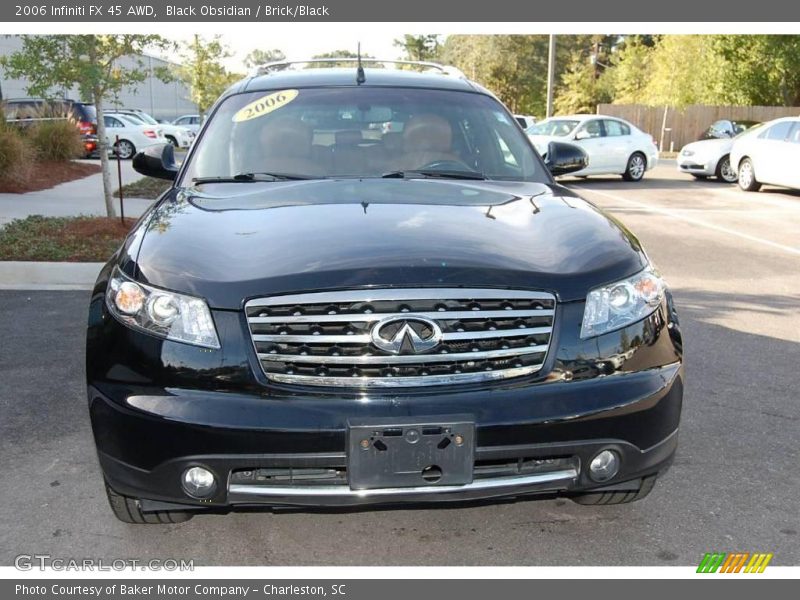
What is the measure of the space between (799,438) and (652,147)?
54.7 ft

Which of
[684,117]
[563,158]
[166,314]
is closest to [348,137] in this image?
[563,158]

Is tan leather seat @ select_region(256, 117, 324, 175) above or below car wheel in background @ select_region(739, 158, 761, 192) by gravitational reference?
above

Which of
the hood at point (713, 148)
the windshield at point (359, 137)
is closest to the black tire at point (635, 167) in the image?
the hood at point (713, 148)

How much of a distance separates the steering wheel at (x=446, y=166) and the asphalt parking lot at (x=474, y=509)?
64.8 inches

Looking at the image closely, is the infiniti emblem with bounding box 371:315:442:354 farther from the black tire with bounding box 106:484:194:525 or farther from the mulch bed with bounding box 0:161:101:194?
the mulch bed with bounding box 0:161:101:194

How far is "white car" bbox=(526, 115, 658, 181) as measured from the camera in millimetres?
18406

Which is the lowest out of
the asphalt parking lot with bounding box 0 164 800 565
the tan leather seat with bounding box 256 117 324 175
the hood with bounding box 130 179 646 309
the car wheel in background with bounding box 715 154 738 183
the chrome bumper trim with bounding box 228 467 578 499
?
the car wheel in background with bounding box 715 154 738 183

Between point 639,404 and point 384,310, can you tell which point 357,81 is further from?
point 639,404

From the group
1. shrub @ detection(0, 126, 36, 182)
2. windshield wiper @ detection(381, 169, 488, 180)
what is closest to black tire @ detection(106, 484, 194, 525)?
windshield wiper @ detection(381, 169, 488, 180)

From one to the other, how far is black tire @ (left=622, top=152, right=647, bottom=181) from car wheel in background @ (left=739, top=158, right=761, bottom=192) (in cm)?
258

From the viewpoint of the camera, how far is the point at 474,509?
10.8 ft

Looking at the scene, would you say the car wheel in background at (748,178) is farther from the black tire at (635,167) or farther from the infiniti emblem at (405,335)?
the infiniti emblem at (405,335)

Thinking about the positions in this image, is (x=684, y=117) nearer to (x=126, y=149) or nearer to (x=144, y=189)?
(x=126, y=149)

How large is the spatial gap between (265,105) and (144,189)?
11206 millimetres
